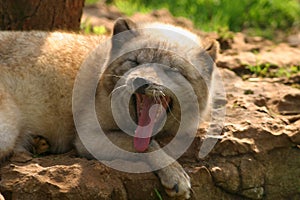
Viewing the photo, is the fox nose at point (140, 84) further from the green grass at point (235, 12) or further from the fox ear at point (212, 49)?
the green grass at point (235, 12)

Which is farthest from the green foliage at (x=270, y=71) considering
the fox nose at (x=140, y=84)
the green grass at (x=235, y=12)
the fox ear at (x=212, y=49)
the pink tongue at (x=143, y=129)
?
the fox nose at (x=140, y=84)

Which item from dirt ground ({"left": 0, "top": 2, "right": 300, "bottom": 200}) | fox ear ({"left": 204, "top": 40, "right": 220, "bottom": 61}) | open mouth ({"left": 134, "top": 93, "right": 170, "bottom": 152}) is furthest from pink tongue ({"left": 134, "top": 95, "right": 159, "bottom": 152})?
fox ear ({"left": 204, "top": 40, "right": 220, "bottom": 61})

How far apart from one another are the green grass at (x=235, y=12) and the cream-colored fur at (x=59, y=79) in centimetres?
398

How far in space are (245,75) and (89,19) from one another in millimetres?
2650

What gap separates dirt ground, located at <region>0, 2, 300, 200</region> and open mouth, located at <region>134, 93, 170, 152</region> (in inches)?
11.8

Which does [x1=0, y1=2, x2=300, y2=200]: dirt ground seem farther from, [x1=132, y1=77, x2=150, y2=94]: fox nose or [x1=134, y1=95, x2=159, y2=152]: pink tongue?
[x1=132, y1=77, x2=150, y2=94]: fox nose

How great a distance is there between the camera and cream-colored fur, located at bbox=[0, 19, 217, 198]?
5.52 meters

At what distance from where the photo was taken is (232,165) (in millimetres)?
5703

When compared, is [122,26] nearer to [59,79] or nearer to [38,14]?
[59,79]

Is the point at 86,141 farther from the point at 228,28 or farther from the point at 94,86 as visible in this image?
the point at 228,28

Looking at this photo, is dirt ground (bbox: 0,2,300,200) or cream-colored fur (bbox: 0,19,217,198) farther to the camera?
cream-colored fur (bbox: 0,19,217,198)

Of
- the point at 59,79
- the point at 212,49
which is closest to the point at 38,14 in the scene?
the point at 59,79

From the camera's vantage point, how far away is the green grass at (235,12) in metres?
10.0

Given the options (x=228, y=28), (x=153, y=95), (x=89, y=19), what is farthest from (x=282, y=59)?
(x=153, y=95)
